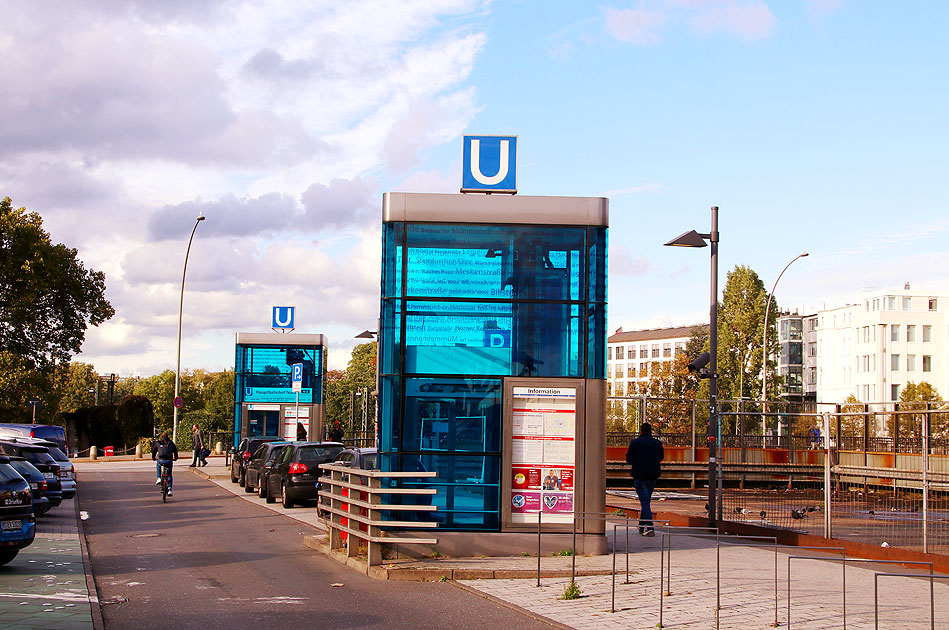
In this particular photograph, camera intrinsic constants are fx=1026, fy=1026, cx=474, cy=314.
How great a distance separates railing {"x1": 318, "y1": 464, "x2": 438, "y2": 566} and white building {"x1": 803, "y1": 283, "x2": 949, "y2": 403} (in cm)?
8858

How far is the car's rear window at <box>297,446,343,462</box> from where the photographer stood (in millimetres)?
23375

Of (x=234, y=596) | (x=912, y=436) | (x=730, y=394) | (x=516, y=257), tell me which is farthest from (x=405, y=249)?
(x=730, y=394)

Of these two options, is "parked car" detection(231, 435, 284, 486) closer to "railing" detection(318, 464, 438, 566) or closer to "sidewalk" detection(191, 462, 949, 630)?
"railing" detection(318, 464, 438, 566)

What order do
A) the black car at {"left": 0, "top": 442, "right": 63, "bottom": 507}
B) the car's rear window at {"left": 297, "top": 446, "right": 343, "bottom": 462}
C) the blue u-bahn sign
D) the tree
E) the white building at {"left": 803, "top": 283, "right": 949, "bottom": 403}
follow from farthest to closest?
the white building at {"left": 803, "top": 283, "right": 949, "bottom": 403} < the tree < the car's rear window at {"left": 297, "top": 446, "right": 343, "bottom": 462} < the black car at {"left": 0, "top": 442, "right": 63, "bottom": 507} < the blue u-bahn sign

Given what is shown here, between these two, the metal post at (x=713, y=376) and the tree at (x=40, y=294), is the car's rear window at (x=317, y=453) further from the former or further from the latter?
the tree at (x=40, y=294)

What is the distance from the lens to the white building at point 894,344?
9969 centimetres

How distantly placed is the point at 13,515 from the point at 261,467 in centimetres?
1457

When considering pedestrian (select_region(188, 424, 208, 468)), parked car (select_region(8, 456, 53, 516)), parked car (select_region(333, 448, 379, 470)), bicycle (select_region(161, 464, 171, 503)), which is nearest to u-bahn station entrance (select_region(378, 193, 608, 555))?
parked car (select_region(333, 448, 379, 470))

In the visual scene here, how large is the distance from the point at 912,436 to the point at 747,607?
38.2ft

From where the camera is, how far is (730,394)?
71125 mm

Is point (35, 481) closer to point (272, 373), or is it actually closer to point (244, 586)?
point (244, 586)

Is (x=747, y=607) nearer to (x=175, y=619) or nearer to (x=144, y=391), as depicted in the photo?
(x=175, y=619)

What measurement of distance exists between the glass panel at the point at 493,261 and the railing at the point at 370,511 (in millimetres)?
2573

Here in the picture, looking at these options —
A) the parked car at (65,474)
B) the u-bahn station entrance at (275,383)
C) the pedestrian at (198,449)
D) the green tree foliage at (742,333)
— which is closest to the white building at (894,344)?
the green tree foliage at (742,333)
